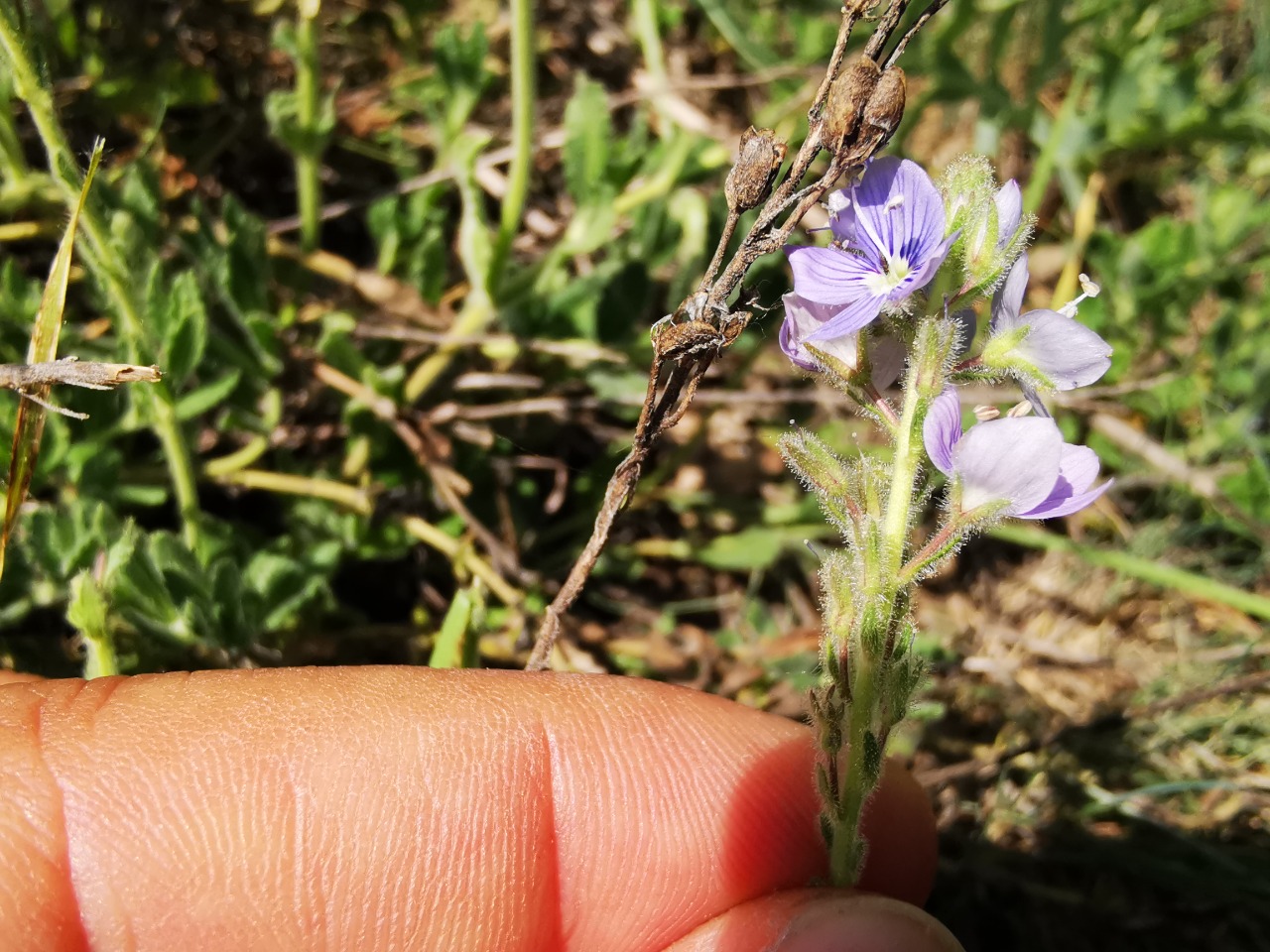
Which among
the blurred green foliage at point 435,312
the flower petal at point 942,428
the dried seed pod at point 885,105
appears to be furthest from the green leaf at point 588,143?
the flower petal at point 942,428

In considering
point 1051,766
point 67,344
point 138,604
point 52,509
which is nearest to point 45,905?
point 138,604

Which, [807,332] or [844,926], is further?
[844,926]

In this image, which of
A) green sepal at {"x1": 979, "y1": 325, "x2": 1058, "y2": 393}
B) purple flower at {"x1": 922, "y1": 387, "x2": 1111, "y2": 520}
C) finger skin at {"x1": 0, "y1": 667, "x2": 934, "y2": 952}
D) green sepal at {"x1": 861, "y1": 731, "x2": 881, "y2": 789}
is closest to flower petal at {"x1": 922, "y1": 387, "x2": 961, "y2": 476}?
purple flower at {"x1": 922, "y1": 387, "x2": 1111, "y2": 520}

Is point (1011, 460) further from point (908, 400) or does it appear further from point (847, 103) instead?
point (847, 103)

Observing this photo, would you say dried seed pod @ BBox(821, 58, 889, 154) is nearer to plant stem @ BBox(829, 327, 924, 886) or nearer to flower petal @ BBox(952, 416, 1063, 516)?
plant stem @ BBox(829, 327, 924, 886)

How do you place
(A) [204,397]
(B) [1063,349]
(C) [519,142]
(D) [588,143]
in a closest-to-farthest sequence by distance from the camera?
(B) [1063,349] → (A) [204,397] → (C) [519,142] → (D) [588,143]

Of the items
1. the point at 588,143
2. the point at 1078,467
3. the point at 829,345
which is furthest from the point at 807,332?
the point at 588,143
